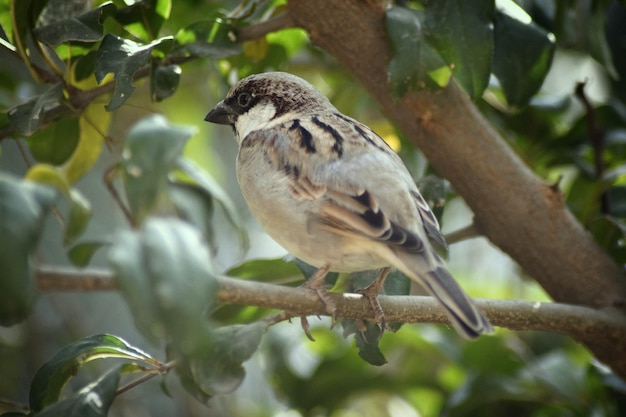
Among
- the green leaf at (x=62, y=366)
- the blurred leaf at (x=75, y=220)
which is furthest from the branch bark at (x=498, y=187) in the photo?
the green leaf at (x=62, y=366)

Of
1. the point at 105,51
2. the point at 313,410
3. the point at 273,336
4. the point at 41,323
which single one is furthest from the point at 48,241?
the point at 105,51

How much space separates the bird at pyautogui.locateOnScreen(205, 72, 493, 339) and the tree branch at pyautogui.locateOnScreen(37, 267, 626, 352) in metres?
0.06

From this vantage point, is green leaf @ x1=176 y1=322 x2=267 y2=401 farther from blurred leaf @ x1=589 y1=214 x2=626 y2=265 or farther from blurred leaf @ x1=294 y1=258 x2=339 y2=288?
blurred leaf @ x1=589 y1=214 x2=626 y2=265

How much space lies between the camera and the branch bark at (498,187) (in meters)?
2.85

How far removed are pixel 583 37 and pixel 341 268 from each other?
65.3 inches

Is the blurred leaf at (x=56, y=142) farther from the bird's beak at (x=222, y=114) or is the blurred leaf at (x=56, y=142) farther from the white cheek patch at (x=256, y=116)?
the white cheek patch at (x=256, y=116)

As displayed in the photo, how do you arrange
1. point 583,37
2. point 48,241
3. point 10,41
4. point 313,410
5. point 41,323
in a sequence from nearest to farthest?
point 10,41 < point 583,37 < point 313,410 < point 41,323 < point 48,241

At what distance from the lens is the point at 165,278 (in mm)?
1479

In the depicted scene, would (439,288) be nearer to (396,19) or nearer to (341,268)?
(341,268)

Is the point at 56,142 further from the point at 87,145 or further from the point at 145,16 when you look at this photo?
the point at 145,16

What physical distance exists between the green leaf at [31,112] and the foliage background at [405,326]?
14 cm

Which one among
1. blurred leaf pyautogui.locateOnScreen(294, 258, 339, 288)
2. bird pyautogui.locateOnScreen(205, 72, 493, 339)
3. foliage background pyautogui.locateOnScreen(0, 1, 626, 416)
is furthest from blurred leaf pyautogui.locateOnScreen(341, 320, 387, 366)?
foliage background pyautogui.locateOnScreen(0, 1, 626, 416)

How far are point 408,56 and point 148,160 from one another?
3.89 feet

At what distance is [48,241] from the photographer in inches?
189
